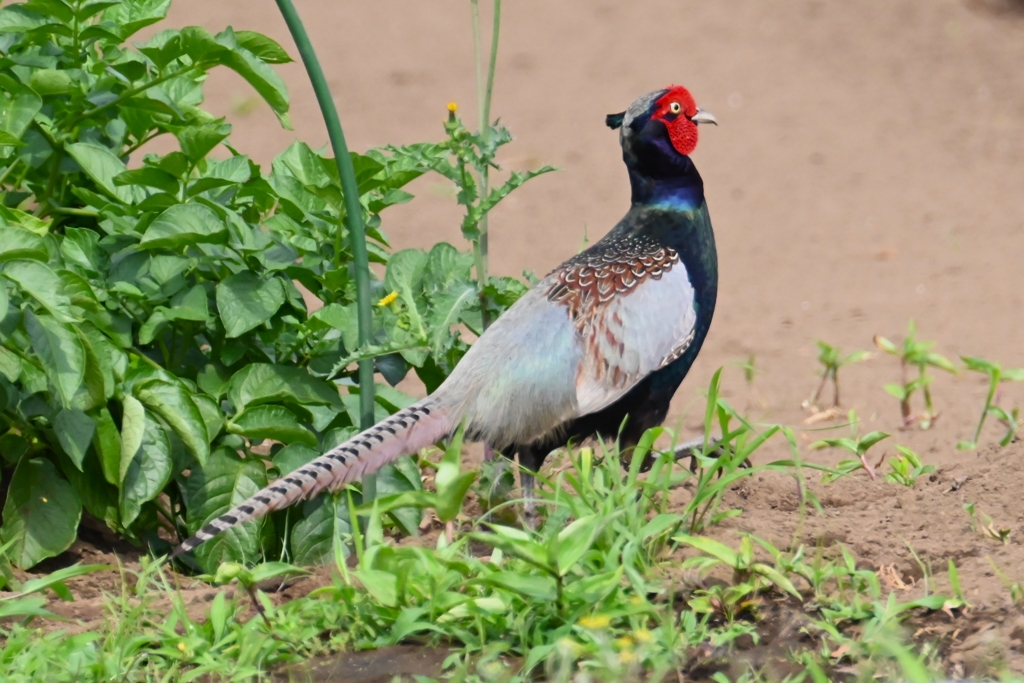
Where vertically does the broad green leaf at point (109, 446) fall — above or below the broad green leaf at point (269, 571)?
above

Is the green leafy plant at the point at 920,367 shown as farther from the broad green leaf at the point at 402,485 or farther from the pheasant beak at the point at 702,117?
the broad green leaf at the point at 402,485

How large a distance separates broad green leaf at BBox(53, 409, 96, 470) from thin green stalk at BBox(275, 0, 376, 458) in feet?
2.15

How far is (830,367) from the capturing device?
477 cm

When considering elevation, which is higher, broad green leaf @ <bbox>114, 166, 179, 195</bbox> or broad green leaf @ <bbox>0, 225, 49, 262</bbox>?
broad green leaf @ <bbox>114, 166, 179, 195</bbox>

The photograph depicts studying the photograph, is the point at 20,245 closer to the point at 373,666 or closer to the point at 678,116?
the point at 373,666

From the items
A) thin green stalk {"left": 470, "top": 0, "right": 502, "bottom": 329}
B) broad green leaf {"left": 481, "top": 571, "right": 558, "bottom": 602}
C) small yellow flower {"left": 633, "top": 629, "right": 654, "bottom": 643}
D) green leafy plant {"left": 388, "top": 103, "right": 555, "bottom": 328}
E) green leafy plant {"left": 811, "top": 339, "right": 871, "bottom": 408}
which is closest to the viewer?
small yellow flower {"left": 633, "top": 629, "right": 654, "bottom": 643}

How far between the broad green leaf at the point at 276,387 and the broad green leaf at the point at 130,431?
1.03 feet

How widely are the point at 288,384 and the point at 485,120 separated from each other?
862 mm

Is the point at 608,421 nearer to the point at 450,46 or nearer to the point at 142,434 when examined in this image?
the point at 142,434

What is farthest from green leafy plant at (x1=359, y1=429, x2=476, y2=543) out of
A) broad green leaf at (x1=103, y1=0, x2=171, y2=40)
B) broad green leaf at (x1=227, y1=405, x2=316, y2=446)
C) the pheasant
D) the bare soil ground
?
broad green leaf at (x1=103, y1=0, x2=171, y2=40)

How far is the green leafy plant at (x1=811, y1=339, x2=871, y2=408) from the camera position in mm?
4715

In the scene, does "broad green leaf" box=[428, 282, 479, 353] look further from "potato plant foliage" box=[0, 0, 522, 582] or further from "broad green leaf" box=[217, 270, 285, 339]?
"broad green leaf" box=[217, 270, 285, 339]

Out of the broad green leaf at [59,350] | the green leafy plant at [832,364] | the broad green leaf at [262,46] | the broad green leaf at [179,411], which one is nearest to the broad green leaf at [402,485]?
the broad green leaf at [179,411]

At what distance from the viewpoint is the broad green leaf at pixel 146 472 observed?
10.5 ft
